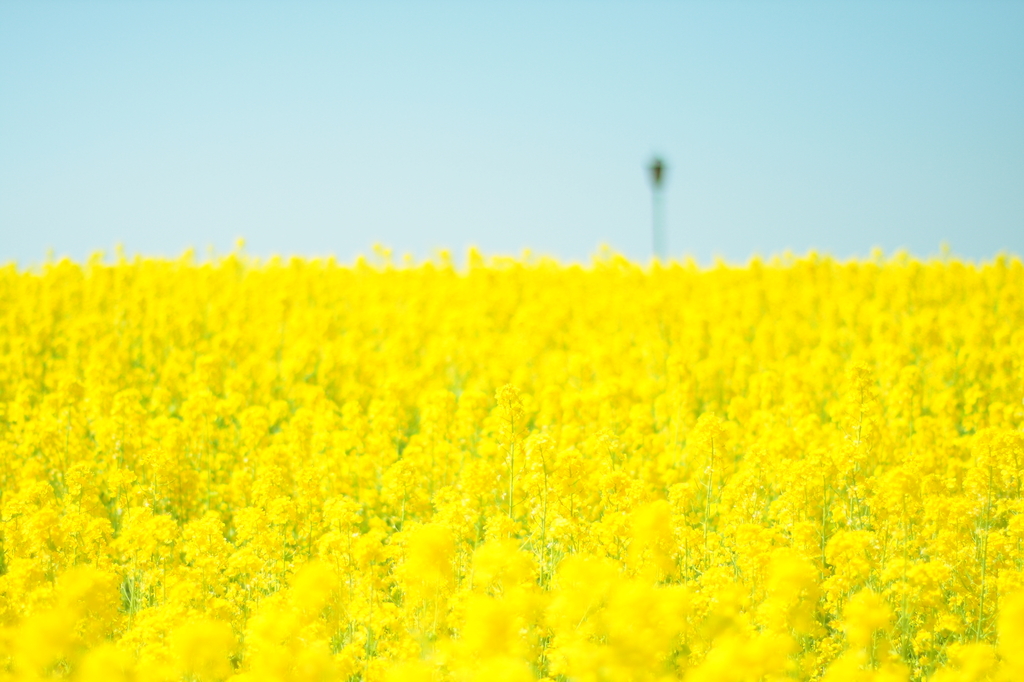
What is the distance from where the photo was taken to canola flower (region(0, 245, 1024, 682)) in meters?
3.87

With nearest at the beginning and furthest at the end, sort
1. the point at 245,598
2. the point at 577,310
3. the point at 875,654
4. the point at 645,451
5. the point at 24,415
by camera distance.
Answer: the point at 875,654 → the point at 245,598 → the point at 645,451 → the point at 24,415 → the point at 577,310

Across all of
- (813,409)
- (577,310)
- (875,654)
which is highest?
(577,310)

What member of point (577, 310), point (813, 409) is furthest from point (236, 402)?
point (577, 310)

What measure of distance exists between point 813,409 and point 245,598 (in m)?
5.39

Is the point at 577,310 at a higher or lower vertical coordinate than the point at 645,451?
higher

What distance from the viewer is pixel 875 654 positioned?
4.37 metres

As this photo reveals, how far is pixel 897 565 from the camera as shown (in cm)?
439

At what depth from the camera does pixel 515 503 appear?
591 cm

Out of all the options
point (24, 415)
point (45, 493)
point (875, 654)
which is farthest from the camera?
point (24, 415)

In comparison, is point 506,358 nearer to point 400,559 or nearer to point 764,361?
point 764,361

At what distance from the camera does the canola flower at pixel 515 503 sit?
3.87 metres

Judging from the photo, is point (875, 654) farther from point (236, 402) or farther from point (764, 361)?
point (764, 361)

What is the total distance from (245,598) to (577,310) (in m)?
9.42

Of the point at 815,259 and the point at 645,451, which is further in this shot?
the point at 815,259
